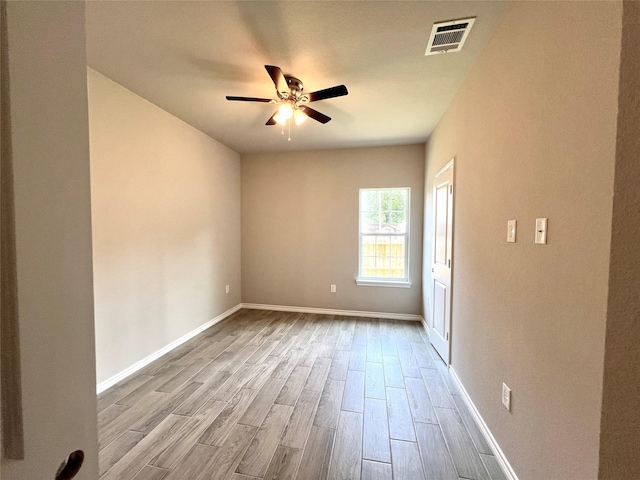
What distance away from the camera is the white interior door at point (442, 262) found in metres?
2.57

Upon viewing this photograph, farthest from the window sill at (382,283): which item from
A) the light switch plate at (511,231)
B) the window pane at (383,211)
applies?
the light switch plate at (511,231)

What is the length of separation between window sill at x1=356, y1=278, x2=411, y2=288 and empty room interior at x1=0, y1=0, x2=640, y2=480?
0.10ft

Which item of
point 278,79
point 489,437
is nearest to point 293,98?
point 278,79

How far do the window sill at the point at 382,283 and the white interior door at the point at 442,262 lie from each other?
82 cm

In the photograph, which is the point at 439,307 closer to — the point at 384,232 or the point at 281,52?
the point at 384,232

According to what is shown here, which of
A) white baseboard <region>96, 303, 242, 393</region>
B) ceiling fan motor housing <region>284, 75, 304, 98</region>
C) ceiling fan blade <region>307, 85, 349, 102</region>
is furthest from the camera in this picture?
white baseboard <region>96, 303, 242, 393</region>

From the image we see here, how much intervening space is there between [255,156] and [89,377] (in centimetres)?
434

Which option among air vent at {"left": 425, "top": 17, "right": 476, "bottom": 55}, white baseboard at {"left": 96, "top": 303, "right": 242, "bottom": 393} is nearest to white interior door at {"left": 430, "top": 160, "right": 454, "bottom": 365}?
air vent at {"left": 425, "top": 17, "right": 476, "bottom": 55}

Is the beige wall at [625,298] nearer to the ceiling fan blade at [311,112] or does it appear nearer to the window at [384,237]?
the ceiling fan blade at [311,112]

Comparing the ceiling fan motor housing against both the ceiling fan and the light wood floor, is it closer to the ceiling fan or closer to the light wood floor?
the ceiling fan

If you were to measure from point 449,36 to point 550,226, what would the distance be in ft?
4.59

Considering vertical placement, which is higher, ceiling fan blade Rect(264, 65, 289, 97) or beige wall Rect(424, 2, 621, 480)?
ceiling fan blade Rect(264, 65, 289, 97)

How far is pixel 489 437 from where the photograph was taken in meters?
1.67

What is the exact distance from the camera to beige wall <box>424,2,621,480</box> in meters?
0.92
